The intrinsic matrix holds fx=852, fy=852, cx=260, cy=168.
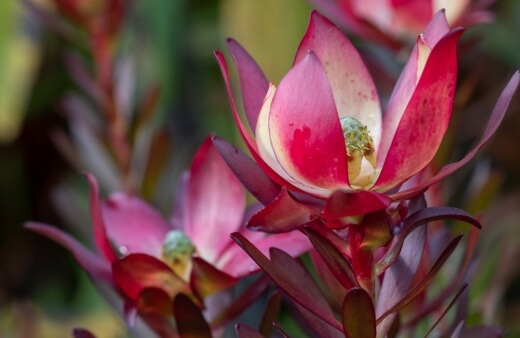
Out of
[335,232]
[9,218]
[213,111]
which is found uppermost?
[335,232]

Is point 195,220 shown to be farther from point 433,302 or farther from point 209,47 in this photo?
point 209,47

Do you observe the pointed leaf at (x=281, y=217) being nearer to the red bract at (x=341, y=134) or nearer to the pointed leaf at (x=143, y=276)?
the red bract at (x=341, y=134)

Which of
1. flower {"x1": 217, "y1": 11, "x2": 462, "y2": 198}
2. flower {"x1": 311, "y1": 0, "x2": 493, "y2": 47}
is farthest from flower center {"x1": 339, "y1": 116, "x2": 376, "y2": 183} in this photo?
flower {"x1": 311, "y1": 0, "x2": 493, "y2": 47}

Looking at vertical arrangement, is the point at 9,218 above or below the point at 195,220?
below

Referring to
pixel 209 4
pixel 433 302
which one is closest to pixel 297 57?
pixel 433 302

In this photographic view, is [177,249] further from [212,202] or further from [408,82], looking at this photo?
[408,82]

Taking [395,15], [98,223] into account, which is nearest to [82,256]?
[98,223]
